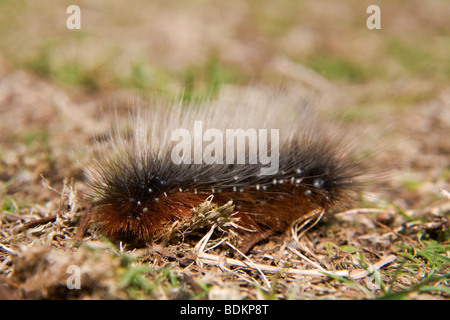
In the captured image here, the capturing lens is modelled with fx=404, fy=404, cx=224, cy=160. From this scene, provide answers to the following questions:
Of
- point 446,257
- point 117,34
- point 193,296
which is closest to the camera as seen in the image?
point 193,296

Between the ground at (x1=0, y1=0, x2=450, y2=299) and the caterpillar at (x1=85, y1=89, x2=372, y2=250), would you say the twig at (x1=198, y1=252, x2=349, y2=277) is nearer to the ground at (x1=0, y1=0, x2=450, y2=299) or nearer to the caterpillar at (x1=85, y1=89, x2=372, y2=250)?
the ground at (x1=0, y1=0, x2=450, y2=299)

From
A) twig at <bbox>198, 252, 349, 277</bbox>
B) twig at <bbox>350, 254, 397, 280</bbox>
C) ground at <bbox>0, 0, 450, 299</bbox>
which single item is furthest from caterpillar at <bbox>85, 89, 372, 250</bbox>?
twig at <bbox>350, 254, 397, 280</bbox>

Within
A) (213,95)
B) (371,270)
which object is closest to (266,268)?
(371,270)

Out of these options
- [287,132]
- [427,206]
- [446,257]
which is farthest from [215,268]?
[427,206]

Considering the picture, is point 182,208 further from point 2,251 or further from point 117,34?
point 117,34

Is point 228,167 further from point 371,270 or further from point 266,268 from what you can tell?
point 371,270

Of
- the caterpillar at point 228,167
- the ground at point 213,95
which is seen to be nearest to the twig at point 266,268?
the ground at point 213,95
